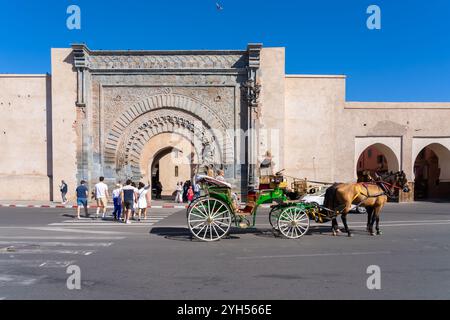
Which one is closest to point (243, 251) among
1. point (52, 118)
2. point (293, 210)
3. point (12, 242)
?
point (293, 210)

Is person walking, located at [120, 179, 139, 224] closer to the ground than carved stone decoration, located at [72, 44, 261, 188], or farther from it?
closer to the ground

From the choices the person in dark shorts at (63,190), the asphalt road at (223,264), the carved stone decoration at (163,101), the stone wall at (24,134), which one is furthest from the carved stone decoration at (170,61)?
the asphalt road at (223,264)

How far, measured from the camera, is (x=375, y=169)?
2881 centimetres

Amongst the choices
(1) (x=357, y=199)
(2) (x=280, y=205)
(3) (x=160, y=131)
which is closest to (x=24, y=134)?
(3) (x=160, y=131)

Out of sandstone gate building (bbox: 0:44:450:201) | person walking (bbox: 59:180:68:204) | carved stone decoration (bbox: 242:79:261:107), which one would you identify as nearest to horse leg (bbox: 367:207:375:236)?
sandstone gate building (bbox: 0:44:450:201)

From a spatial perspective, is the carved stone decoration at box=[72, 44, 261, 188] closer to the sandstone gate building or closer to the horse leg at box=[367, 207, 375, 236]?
the sandstone gate building

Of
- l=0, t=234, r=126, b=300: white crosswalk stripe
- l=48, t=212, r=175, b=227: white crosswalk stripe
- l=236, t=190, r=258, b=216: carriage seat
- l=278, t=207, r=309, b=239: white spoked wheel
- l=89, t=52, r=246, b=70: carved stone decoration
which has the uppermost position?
l=89, t=52, r=246, b=70: carved stone decoration

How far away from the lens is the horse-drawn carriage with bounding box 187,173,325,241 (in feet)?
24.8

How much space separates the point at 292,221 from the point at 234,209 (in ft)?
4.70

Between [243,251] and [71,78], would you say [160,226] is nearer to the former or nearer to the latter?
[243,251]

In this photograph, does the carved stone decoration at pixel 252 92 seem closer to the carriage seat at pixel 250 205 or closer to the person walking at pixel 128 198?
the person walking at pixel 128 198

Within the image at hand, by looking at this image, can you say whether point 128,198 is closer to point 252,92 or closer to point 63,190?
point 63,190
